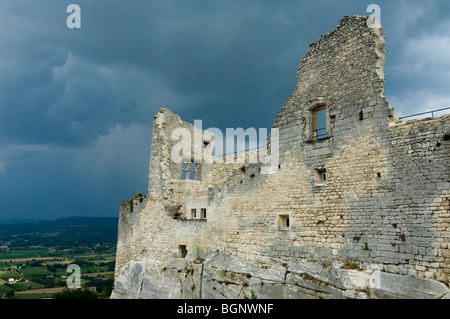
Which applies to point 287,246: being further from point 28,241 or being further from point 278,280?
point 28,241

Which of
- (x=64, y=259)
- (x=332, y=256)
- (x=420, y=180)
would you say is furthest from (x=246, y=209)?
(x=64, y=259)

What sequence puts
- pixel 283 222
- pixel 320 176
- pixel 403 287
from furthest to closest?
pixel 283 222 < pixel 320 176 < pixel 403 287

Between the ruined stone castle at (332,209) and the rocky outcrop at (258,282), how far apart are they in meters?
0.04

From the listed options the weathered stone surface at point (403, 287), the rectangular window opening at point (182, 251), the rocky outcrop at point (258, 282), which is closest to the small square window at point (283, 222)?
the rocky outcrop at point (258, 282)

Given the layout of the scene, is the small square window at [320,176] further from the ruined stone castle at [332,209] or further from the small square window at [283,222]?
the small square window at [283,222]

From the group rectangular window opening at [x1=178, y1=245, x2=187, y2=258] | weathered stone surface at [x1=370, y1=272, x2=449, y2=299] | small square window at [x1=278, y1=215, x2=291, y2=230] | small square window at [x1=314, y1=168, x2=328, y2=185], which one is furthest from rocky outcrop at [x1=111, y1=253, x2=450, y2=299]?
small square window at [x1=314, y1=168, x2=328, y2=185]

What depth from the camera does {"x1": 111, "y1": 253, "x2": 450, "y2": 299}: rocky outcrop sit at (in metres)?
9.68

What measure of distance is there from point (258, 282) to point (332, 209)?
3.94 m

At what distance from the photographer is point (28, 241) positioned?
9712cm

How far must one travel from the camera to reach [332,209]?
455 inches

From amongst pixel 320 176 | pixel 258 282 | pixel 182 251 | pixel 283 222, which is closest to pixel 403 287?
pixel 320 176

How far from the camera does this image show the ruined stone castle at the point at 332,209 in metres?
9.57

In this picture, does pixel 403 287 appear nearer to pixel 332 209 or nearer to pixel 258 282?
pixel 332 209

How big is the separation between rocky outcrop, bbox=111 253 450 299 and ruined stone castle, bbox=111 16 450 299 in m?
0.04
